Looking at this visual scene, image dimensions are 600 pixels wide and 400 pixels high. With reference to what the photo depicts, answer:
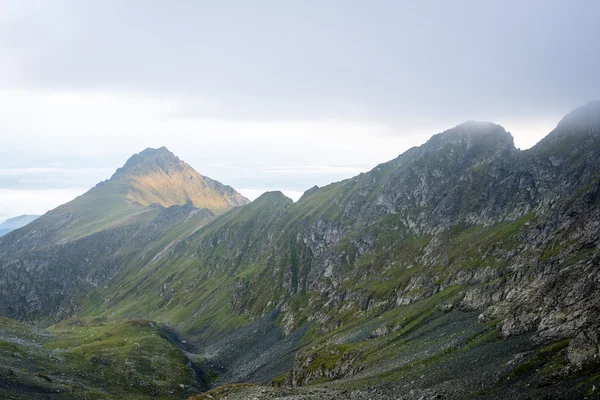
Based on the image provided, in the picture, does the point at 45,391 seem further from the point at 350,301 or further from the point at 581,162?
the point at 581,162

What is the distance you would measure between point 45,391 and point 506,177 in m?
183

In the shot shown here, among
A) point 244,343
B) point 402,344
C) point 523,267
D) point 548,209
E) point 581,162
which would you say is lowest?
point 244,343

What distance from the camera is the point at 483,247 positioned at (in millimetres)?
145500

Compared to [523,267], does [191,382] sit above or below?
below

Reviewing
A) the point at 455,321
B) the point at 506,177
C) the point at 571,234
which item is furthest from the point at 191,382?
the point at 506,177

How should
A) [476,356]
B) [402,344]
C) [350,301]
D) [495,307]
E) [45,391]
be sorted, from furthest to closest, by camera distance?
1. [350,301]
2. [402,344]
3. [495,307]
4. [45,391]
5. [476,356]

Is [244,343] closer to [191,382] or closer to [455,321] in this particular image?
[191,382]

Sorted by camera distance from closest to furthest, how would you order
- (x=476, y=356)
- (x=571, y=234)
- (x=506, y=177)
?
1. (x=476, y=356)
2. (x=571, y=234)
3. (x=506, y=177)

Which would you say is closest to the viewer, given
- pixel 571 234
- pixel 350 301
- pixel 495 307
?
pixel 495 307

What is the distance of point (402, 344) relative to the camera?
339 feet

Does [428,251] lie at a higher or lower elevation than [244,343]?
higher

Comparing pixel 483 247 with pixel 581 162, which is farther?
pixel 581 162

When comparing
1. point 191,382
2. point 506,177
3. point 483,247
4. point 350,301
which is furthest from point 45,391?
point 506,177

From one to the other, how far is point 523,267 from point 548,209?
5210 centimetres
